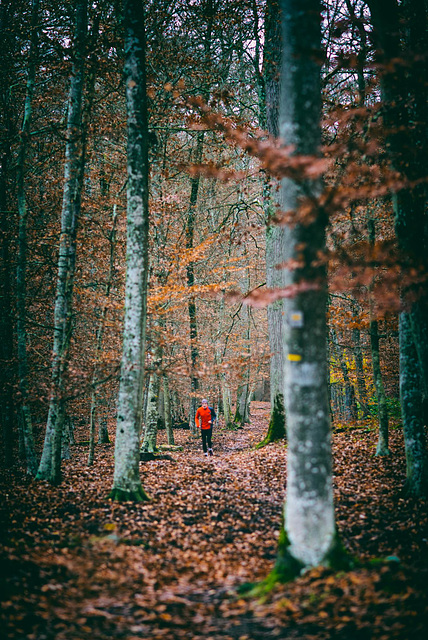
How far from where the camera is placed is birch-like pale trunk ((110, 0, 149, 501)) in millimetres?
6680

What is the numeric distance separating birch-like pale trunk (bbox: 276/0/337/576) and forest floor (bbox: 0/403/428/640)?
1.21 feet

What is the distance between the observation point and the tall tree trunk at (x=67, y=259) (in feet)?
25.9

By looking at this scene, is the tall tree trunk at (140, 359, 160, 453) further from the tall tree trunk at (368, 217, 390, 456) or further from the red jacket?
the tall tree trunk at (368, 217, 390, 456)

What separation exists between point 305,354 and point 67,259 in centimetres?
658

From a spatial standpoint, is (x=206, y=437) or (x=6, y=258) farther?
(x=206, y=437)

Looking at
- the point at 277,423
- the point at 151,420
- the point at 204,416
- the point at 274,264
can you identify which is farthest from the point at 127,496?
the point at 274,264

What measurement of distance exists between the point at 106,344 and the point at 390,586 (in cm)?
1005

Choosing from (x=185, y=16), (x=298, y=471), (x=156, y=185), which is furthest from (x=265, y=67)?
(x=298, y=471)

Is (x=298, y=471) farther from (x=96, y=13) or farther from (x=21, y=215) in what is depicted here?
(x=96, y=13)

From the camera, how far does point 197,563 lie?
179 inches

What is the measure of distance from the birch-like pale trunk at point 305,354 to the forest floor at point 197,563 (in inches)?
14.6

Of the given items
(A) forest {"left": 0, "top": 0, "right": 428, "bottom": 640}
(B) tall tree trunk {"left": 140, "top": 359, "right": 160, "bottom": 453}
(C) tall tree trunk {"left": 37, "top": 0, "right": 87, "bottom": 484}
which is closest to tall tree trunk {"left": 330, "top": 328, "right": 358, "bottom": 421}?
(A) forest {"left": 0, "top": 0, "right": 428, "bottom": 640}

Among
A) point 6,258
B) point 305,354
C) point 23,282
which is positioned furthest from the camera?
point 6,258

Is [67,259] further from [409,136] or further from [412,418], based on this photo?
[412,418]
